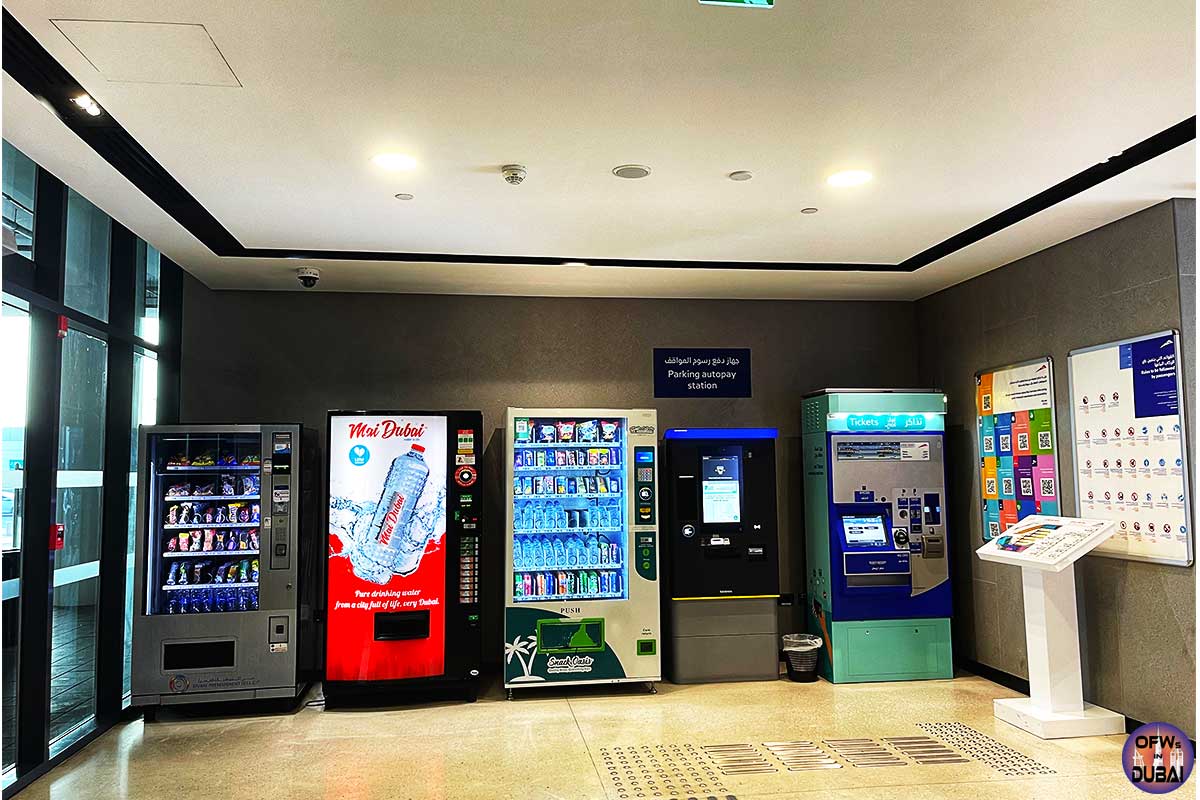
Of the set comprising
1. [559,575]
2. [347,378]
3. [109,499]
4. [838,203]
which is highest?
[838,203]

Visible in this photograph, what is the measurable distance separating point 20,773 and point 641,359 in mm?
4355

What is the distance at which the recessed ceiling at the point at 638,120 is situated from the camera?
2.71 metres

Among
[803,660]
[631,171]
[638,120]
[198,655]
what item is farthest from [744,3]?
[198,655]

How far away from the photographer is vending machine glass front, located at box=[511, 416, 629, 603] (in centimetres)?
579

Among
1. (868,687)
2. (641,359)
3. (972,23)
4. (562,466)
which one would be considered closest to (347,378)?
(562,466)

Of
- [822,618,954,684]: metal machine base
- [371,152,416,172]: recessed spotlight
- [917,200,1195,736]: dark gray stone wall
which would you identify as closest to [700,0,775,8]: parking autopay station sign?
[371,152,416,172]: recessed spotlight

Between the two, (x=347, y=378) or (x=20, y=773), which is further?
(x=347, y=378)

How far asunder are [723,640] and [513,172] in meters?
3.47

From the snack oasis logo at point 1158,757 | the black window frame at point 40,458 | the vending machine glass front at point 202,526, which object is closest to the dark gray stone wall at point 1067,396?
the snack oasis logo at point 1158,757

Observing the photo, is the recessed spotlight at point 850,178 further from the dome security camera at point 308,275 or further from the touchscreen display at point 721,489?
the dome security camera at point 308,275

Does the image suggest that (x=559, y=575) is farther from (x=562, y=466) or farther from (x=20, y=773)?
(x=20, y=773)

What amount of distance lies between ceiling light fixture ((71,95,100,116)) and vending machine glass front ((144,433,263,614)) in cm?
245

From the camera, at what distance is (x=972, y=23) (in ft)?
8.87

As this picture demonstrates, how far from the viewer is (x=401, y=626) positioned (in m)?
5.47
